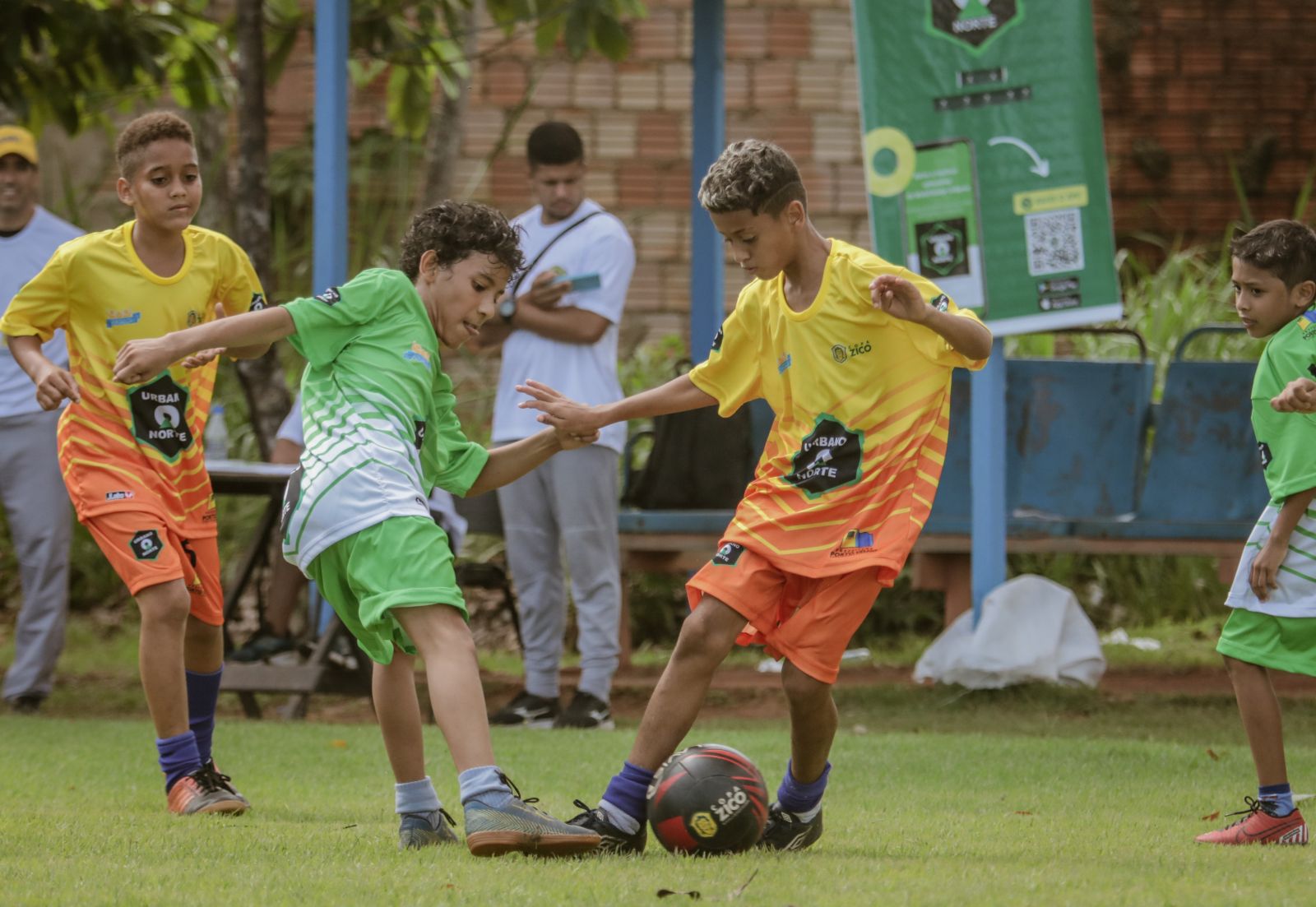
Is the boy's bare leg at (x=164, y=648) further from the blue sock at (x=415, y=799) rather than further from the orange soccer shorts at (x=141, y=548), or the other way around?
the blue sock at (x=415, y=799)

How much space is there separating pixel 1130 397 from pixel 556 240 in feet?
10.1

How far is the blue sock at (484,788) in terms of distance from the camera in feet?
13.5

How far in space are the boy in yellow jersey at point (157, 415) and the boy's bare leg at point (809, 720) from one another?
1.70 m

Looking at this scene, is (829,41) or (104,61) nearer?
(104,61)

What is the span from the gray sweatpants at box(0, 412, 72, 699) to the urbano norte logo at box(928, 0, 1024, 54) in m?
4.55

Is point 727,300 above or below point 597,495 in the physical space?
above

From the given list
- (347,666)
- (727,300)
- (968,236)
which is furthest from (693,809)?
(727,300)

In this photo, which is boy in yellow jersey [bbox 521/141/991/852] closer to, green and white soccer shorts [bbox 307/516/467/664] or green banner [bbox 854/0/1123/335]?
green and white soccer shorts [bbox 307/516/467/664]

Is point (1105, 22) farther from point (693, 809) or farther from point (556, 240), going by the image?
point (693, 809)

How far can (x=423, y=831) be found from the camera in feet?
14.6

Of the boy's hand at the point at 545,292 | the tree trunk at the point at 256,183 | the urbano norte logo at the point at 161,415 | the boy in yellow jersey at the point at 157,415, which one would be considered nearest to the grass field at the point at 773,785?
the boy in yellow jersey at the point at 157,415

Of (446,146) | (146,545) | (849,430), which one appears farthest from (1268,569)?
(446,146)

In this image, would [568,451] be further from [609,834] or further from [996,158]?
[609,834]

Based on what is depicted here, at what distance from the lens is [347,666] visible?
8055 millimetres
